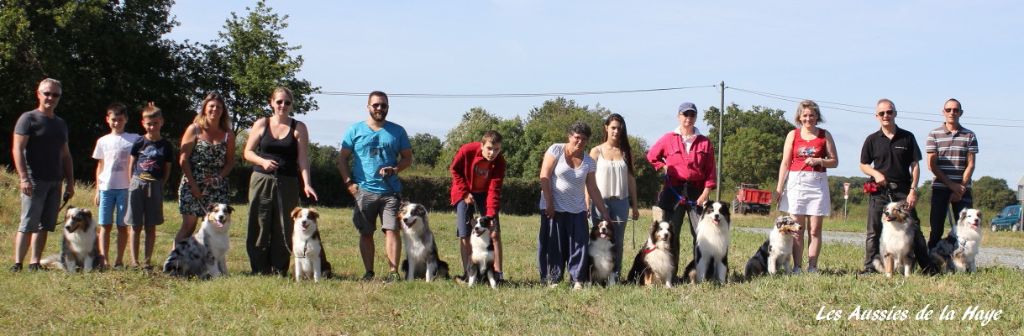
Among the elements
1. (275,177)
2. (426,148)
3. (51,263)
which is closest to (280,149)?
(275,177)

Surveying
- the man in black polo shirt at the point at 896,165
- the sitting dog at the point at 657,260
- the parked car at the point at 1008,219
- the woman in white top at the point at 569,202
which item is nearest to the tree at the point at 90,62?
the woman in white top at the point at 569,202

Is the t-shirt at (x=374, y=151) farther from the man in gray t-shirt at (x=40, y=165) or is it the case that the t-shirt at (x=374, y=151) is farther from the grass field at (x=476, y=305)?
the man in gray t-shirt at (x=40, y=165)

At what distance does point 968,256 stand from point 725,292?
282 centimetres

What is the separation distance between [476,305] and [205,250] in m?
2.84

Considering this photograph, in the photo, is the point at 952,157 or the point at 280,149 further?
the point at 952,157

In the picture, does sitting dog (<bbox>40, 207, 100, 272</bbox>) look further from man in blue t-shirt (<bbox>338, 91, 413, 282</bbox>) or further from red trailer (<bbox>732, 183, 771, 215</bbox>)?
red trailer (<bbox>732, 183, 771, 215</bbox>)

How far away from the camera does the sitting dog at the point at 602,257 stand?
7969 millimetres

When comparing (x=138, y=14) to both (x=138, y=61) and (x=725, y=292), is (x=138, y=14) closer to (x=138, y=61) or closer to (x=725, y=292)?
(x=138, y=61)

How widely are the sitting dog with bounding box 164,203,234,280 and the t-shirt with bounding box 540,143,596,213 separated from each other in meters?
3.05

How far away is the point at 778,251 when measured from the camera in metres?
8.35

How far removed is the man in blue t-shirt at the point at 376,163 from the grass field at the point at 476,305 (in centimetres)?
66

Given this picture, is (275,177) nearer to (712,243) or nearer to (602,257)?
(602,257)

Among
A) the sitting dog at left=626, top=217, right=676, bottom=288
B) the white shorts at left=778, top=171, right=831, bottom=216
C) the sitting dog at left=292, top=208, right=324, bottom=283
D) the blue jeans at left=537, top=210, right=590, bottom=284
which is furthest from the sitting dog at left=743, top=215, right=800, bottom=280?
the sitting dog at left=292, top=208, right=324, bottom=283

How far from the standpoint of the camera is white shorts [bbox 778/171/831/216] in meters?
8.09
